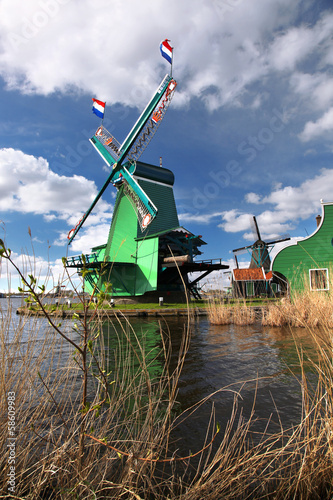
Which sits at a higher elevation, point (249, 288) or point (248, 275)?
point (248, 275)

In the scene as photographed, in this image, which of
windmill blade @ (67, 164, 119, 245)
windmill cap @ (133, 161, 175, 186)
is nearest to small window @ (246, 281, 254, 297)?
windmill cap @ (133, 161, 175, 186)

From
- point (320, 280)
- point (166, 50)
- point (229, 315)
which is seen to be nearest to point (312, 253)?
point (229, 315)

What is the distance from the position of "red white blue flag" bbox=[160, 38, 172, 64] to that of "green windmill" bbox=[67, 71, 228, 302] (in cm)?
133

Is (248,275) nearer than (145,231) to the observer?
No

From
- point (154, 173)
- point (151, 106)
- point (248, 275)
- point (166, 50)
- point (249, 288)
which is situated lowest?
point (249, 288)

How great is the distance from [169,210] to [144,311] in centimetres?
1163

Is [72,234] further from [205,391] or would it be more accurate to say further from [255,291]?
[205,391]

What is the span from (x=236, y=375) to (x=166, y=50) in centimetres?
2421

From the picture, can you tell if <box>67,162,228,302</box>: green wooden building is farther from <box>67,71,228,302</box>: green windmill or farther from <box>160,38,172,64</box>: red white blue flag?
<box>160,38,172,64</box>: red white blue flag

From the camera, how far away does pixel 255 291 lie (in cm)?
2738

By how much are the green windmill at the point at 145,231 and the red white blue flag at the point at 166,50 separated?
133 centimetres

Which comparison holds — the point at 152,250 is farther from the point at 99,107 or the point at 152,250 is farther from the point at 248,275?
the point at 99,107

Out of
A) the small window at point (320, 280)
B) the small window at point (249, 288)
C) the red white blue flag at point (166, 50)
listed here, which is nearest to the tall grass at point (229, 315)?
the small window at point (320, 280)

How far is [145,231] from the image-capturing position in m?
21.4
